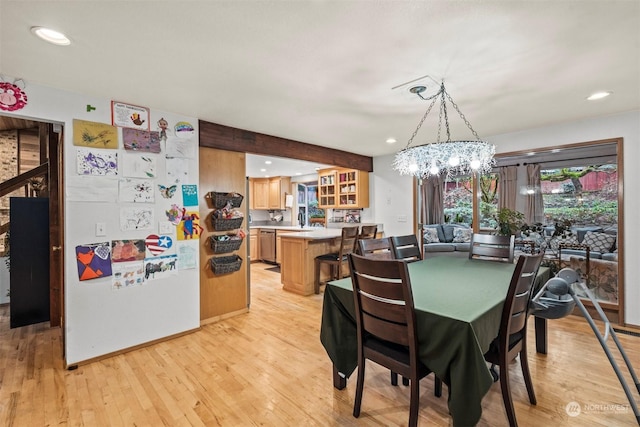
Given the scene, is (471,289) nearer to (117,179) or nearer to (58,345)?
(117,179)

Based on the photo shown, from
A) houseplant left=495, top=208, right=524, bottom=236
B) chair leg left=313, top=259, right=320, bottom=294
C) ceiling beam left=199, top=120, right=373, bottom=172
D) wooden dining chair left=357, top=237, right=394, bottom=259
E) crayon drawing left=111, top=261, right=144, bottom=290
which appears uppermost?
ceiling beam left=199, top=120, right=373, bottom=172

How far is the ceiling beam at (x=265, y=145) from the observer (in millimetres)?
3323

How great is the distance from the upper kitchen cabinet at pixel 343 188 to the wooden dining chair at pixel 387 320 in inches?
157

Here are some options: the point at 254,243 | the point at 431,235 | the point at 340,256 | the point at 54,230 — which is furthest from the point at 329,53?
the point at 254,243

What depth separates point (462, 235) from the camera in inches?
242

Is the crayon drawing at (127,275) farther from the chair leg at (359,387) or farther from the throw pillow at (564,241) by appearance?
the throw pillow at (564,241)

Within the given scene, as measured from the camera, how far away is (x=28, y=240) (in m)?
3.33

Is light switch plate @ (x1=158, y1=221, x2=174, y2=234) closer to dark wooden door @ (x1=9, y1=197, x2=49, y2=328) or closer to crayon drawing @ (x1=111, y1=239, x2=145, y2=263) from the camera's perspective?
crayon drawing @ (x1=111, y1=239, x2=145, y2=263)

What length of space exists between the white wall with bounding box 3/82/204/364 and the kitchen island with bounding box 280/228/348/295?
1.83 meters

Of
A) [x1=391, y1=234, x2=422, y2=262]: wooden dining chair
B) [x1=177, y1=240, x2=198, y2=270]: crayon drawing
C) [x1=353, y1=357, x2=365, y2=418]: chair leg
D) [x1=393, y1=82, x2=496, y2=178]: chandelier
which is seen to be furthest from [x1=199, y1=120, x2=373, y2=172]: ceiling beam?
A: [x1=353, y1=357, x2=365, y2=418]: chair leg

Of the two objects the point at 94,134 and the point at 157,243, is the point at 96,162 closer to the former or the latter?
the point at 94,134

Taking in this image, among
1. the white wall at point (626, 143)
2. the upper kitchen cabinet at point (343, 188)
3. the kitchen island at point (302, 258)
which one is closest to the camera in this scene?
the white wall at point (626, 143)

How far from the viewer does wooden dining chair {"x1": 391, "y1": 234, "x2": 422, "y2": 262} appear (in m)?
2.85

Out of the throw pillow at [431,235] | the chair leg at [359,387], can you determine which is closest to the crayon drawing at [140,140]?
the chair leg at [359,387]
